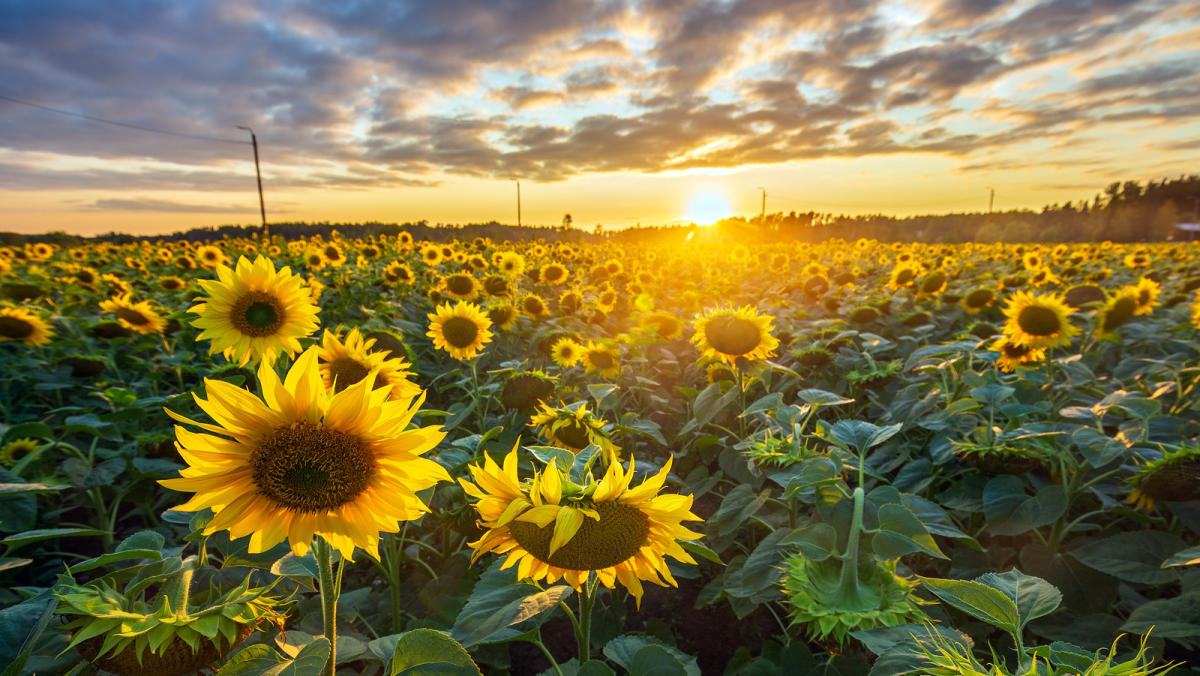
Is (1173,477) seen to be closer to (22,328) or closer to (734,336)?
(734,336)

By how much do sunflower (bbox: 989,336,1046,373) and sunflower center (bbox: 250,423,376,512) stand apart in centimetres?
429

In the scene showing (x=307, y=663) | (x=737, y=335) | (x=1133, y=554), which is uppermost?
(x=737, y=335)

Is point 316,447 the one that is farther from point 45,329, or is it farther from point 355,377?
point 45,329

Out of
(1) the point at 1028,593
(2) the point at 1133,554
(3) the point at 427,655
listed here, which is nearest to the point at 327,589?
(3) the point at 427,655

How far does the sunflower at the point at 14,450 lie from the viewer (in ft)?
8.59

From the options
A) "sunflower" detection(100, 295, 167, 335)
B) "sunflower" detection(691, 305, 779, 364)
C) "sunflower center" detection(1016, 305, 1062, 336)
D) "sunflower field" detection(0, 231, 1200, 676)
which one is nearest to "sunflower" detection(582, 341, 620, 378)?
"sunflower field" detection(0, 231, 1200, 676)

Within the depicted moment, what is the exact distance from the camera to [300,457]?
42.2 inches

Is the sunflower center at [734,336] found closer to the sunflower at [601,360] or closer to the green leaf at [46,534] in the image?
the sunflower at [601,360]

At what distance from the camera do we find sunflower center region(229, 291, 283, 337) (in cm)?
247

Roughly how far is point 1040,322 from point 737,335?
2428mm

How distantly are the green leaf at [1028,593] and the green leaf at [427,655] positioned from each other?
1.11 metres

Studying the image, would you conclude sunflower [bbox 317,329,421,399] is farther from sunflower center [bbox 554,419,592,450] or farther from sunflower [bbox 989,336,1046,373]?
sunflower [bbox 989,336,1046,373]

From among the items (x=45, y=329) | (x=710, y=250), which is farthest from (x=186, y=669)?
(x=710, y=250)

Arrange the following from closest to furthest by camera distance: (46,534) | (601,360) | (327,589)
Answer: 1. (327,589)
2. (46,534)
3. (601,360)
